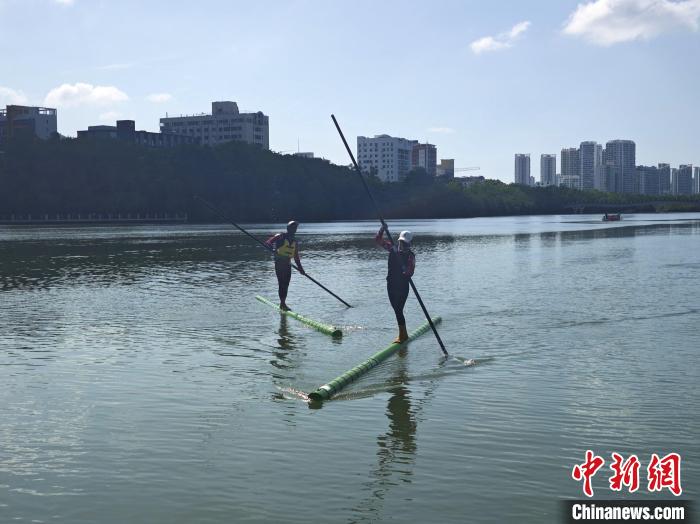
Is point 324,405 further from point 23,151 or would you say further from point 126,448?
point 23,151

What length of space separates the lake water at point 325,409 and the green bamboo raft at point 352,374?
0.57ft

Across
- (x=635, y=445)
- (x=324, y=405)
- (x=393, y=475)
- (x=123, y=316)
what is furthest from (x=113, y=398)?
(x=123, y=316)

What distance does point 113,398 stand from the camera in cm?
1190

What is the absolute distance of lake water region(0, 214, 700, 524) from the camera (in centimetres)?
797

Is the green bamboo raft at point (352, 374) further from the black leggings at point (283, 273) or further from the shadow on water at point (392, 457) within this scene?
the black leggings at point (283, 273)

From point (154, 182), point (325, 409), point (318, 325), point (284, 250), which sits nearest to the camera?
point (325, 409)

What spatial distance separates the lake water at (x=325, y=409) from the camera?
314 inches

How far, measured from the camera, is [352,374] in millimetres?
13055

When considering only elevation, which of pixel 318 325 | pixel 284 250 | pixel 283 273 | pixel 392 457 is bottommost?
pixel 392 457

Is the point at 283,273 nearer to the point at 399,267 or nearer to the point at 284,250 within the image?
the point at 284,250

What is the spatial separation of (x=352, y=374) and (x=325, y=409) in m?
1.85

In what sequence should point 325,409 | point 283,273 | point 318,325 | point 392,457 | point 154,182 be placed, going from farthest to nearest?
1. point 154,182
2. point 283,273
3. point 318,325
4. point 325,409
5. point 392,457

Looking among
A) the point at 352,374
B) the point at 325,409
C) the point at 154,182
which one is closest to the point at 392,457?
the point at 325,409

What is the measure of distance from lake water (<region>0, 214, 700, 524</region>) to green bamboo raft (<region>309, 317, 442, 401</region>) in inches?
6.9
